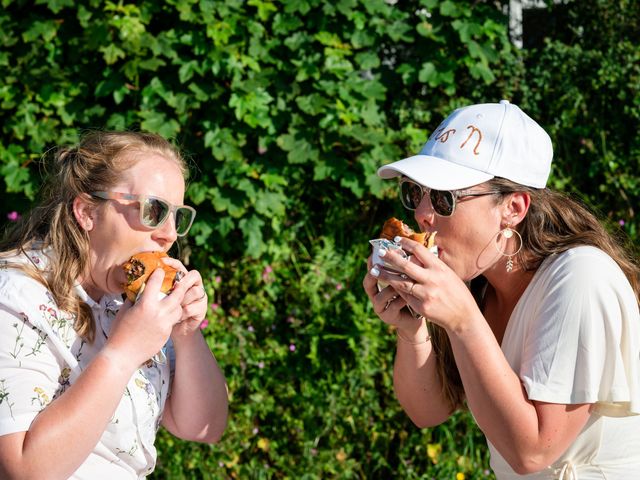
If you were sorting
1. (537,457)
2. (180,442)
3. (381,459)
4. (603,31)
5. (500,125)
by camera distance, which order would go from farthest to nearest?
(603,31), (381,459), (180,442), (500,125), (537,457)

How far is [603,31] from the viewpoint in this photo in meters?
5.06

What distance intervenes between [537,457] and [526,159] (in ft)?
3.05

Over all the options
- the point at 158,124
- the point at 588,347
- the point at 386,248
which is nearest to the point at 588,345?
the point at 588,347

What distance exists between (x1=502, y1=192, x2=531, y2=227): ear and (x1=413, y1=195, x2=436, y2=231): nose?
23cm

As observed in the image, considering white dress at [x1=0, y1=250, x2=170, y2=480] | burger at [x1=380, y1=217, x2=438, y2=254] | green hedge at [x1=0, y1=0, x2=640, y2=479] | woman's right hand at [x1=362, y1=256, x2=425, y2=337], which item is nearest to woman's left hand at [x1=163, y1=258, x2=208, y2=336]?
white dress at [x1=0, y1=250, x2=170, y2=480]

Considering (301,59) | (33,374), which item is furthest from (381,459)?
(33,374)

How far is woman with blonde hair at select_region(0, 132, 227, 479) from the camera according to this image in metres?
1.91

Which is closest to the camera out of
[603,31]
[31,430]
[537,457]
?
[31,430]

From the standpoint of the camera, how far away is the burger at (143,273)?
85.4 inches

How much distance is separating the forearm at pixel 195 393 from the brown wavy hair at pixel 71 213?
0.35m

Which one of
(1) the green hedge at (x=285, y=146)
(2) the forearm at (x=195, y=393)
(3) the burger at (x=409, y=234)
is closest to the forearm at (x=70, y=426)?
(2) the forearm at (x=195, y=393)

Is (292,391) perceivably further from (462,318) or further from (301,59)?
(462,318)

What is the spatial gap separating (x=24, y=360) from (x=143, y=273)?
40 centimetres

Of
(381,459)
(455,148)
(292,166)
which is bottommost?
(381,459)
